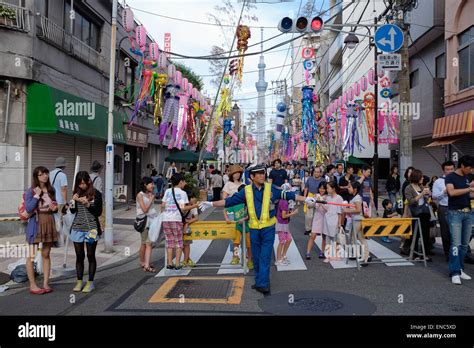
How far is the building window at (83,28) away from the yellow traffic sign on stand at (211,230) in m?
9.79

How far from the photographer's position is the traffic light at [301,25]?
10812 millimetres

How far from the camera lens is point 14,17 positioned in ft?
37.2

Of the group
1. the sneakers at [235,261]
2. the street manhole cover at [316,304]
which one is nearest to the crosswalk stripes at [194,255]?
the sneakers at [235,261]

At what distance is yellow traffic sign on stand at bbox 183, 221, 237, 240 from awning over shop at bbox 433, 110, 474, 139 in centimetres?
1136

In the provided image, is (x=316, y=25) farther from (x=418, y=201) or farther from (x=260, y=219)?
(x=260, y=219)

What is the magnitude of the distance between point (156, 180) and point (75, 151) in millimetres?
6449

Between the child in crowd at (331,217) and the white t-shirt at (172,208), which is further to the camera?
the child in crowd at (331,217)

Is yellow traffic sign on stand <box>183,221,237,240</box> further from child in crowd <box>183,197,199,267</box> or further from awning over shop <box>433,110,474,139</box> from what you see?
awning over shop <box>433,110,474,139</box>

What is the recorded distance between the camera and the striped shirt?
21.3 feet

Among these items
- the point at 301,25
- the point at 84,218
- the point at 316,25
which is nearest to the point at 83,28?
the point at 301,25

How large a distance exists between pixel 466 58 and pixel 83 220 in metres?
16.5

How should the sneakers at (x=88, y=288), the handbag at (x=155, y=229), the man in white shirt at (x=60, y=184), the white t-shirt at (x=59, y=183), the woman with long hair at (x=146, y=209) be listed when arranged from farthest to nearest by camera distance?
the white t-shirt at (x=59, y=183)
the man in white shirt at (x=60, y=184)
the woman with long hair at (x=146, y=209)
the handbag at (x=155, y=229)
the sneakers at (x=88, y=288)

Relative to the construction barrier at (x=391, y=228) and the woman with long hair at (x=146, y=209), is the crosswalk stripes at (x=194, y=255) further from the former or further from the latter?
the construction barrier at (x=391, y=228)

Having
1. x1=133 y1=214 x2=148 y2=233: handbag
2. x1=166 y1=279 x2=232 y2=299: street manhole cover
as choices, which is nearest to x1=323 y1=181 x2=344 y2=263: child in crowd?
x1=166 y1=279 x2=232 y2=299: street manhole cover
